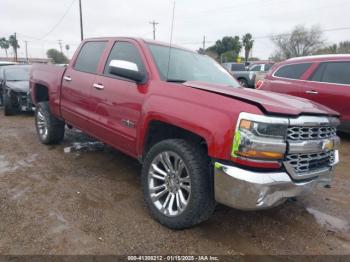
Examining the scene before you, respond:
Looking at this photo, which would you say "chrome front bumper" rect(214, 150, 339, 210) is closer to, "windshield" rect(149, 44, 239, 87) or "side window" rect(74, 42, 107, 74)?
"windshield" rect(149, 44, 239, 87)

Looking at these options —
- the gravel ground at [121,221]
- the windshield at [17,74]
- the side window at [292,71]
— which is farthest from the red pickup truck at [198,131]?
the windshield at [17,74]

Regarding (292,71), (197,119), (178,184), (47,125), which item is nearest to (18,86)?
(47,125)

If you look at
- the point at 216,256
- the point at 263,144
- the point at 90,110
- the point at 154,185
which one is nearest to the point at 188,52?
the point at 90,110

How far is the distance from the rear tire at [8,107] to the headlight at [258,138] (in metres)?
8.66

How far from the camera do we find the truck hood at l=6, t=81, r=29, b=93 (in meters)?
9.24

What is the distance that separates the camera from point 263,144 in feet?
7.86

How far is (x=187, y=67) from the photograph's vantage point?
3.81 m

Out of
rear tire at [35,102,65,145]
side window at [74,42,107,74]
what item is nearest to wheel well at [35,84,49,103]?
rear tire at [35,102,65,145]

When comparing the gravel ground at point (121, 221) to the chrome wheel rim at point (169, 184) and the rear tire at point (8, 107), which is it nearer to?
the chrome wheel rim at point (169, 184)

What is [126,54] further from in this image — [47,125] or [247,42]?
[247,42]

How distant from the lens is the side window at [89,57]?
4.34 metres

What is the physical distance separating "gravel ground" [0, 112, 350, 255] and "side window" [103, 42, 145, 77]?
1468 mm

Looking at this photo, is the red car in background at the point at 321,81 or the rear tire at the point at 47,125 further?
the red car in background at the point at 321,81

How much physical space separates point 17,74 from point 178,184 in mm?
9142
